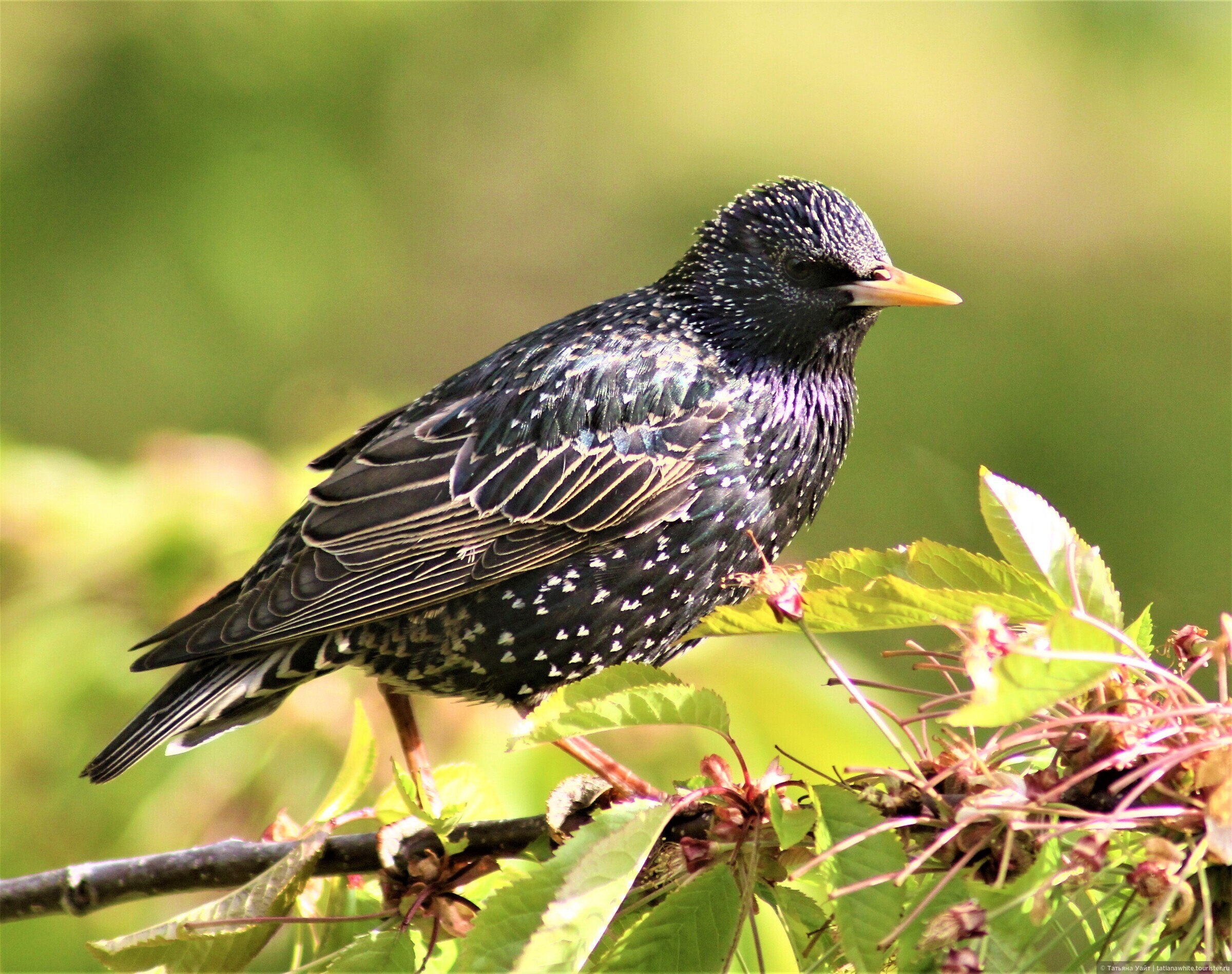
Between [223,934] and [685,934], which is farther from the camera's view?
[223,934]

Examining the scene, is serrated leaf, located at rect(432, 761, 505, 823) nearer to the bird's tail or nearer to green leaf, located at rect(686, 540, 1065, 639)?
the bird's tail

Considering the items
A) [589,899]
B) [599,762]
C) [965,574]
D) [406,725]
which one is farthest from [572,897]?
[406,725]

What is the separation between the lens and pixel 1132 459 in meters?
6.61

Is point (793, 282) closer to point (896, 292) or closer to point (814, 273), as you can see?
point (814, 273)

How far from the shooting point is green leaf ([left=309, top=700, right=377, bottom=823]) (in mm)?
2232

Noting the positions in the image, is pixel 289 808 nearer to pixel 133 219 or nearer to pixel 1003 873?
pixel 1003 873

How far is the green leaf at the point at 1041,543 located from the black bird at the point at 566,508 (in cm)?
133

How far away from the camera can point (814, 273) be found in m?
3.16

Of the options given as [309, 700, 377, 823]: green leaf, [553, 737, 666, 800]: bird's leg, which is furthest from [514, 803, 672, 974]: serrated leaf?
[553, 737, 666, 800]: bird's leg

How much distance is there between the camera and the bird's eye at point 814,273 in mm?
3119

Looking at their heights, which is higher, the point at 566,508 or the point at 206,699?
the point at 566,508

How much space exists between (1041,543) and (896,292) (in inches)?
58.4

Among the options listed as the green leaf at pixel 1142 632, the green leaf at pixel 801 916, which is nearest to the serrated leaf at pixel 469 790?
the green leaf at pixel 801 916

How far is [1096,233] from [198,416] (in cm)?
617
